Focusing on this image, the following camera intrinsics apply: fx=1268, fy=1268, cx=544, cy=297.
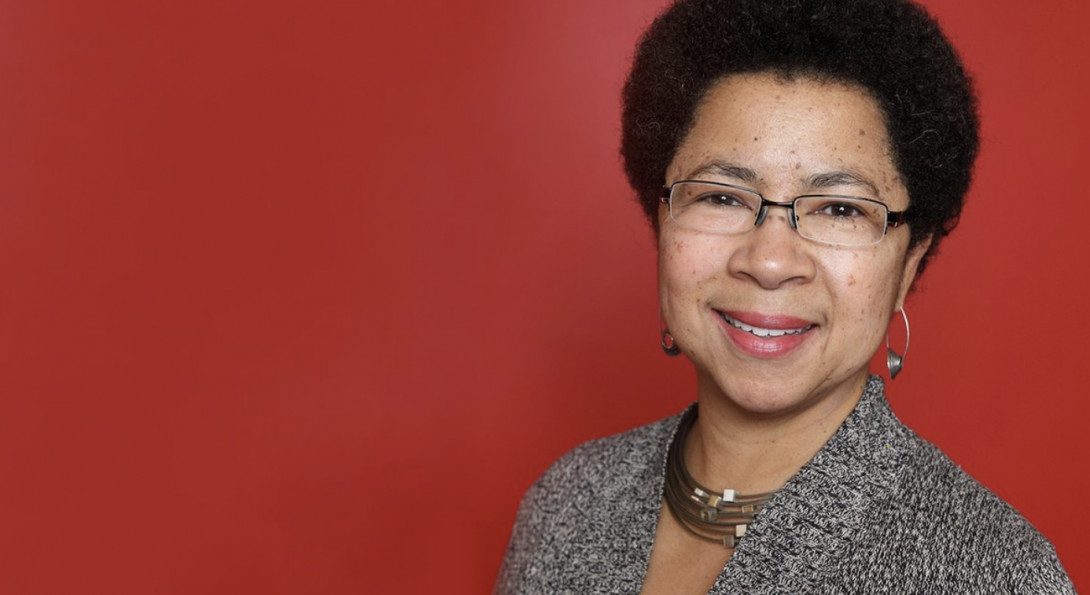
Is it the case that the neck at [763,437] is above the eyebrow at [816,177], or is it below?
below

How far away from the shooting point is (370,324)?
312 centimetres

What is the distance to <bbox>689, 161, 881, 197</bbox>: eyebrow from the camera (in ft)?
6.17

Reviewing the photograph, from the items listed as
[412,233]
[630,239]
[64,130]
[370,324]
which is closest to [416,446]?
[370,324]

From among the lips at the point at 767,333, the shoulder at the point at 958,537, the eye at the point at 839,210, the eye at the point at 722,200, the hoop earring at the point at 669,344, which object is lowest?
the shoulder at the point at 958,537

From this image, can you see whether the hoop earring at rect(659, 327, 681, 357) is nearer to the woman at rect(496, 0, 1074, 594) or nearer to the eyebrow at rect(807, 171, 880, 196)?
the woman at rect(496, 0, 1074, 594)

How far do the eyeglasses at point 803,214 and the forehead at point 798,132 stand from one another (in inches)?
1.3

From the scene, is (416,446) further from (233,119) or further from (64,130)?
(64,130)

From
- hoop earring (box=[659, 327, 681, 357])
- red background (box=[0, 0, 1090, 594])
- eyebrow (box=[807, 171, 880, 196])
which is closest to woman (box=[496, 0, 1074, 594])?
eyebrow (box=[807, 171, 880, 196])

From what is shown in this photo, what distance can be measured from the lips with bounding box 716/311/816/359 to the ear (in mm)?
215

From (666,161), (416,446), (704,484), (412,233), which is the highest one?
(666,161)

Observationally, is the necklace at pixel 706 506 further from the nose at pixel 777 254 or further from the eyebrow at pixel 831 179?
the eyebrow at pixel 831 179

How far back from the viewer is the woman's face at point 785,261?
188 cm

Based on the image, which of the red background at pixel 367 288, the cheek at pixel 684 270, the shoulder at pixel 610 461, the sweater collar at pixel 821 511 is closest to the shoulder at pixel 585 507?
the shoulder at pixel 610 461

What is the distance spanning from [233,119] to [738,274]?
1.55 meters
